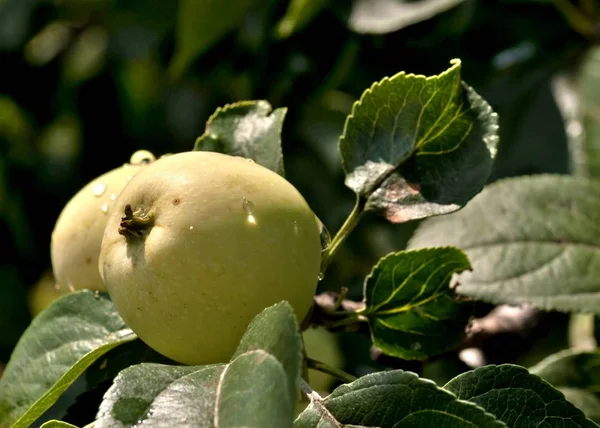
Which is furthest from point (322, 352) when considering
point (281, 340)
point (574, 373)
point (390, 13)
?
point (281, 340)

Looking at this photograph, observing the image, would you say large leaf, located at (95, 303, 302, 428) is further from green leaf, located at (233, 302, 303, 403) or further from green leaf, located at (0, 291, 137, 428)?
green leaf, located at (0, 291, 137, 428)

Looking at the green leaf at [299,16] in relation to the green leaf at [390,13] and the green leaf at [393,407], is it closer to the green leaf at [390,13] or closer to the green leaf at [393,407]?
the green leaf at [390,13]

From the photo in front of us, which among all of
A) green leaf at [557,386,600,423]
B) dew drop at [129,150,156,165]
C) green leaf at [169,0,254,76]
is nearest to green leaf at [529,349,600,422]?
green leaf at [557,386,600,423]

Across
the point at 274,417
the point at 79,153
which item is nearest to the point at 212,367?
the point at 274,417

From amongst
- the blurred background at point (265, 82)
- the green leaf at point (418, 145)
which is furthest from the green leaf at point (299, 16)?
the green leaf at point (418, 145)

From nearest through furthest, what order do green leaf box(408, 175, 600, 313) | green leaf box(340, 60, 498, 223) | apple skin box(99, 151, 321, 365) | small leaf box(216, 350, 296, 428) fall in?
small leaf box(216, 350, 296, 428) → apple skin box(99, 151, 321, 365) → green leaf box(340, 60, 498, 223) → green leaf box(408, 175, 600, 313)
